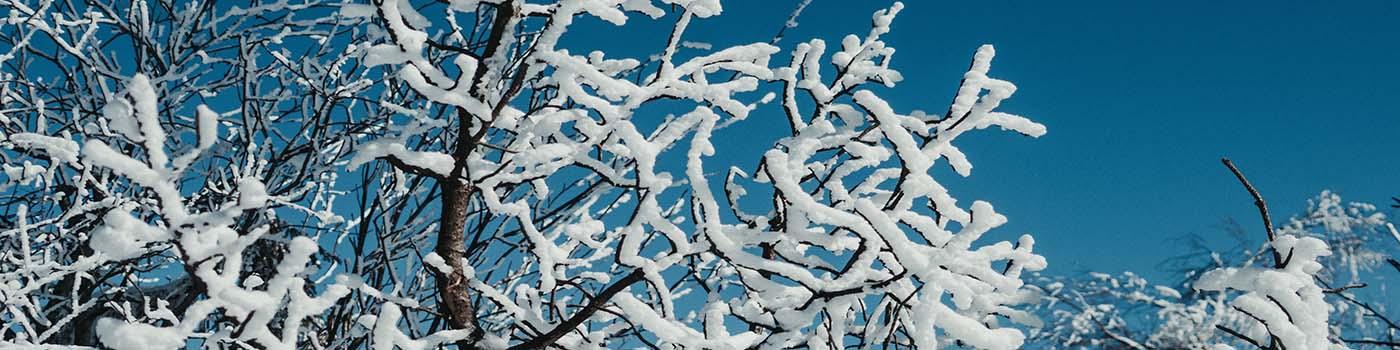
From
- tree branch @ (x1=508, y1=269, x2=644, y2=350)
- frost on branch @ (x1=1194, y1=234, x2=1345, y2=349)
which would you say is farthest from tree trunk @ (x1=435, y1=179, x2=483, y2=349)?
frost on branch @ (x1=1194, y1=234, x2=1345, y2=349)

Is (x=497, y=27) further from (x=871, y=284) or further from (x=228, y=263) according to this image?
(x=228, y=263)

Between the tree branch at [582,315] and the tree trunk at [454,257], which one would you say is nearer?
the tree branch at [582,315]

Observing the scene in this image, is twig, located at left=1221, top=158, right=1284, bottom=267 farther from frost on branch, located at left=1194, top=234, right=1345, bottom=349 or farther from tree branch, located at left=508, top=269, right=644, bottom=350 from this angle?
tree branch, located at left=508, top=269, right=644, bottom=350

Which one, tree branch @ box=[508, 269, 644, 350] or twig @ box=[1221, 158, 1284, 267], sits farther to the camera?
tree branch @ box=[508, 269, 644, 350]

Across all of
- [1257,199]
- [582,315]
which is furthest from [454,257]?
[1257,199]

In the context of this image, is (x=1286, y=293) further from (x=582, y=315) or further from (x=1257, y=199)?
(x=582, y=315)

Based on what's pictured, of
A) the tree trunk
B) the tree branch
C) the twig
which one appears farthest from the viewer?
the tree trunk

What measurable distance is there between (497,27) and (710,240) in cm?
82

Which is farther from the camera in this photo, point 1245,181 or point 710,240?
point 710,240

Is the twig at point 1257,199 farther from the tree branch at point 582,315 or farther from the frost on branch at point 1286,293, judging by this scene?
the tree branch at point 582,315

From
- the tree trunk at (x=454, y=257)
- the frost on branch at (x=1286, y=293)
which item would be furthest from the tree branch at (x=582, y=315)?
the frost on branch at (x=1286, y=293)

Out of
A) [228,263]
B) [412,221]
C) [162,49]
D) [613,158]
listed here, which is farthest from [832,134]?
[162,49]

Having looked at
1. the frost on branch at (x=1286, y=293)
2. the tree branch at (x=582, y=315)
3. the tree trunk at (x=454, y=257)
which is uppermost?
the tree trunk at (x=454, y=257)

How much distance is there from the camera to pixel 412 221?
4.39 meters
